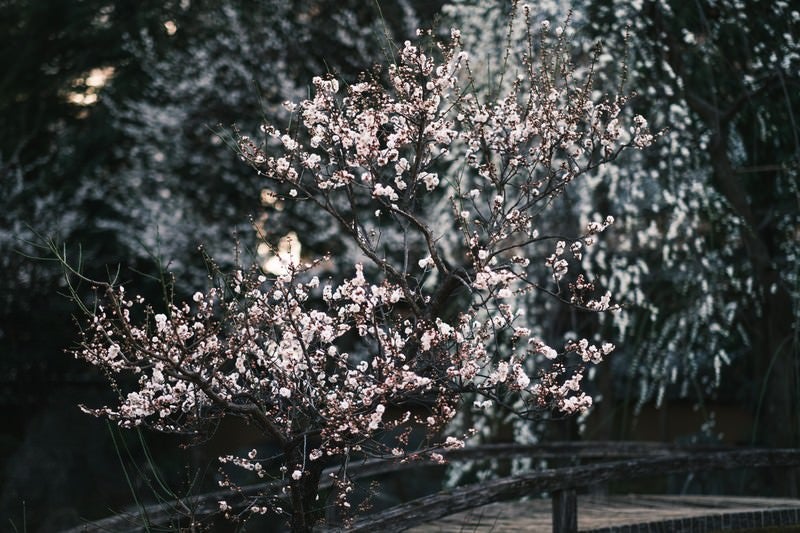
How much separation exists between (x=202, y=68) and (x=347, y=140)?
485 cm

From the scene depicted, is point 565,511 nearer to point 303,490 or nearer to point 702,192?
point 303,490

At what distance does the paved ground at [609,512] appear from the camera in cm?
408

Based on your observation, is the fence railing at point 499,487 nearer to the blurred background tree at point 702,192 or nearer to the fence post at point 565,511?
the fence post at point 565,511

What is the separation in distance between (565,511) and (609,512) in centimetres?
115

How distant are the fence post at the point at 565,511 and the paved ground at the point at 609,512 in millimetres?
169

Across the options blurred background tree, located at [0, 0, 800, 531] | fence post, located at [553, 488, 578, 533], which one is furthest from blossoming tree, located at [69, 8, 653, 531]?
blurred background tree, located at [0, 0, 800, 531]

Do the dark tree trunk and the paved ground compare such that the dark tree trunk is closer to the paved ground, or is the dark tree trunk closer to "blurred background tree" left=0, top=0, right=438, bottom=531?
the paved ground

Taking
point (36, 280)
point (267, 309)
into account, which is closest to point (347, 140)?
point (267, 309)

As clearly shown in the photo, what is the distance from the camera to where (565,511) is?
369 cm

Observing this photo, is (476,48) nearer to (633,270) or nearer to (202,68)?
(633,270)

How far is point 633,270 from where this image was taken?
5.61 metres

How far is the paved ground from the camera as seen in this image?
4078 millimetres

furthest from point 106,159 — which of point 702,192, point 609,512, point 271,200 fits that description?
point 609,512

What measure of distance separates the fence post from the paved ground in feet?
0.56
